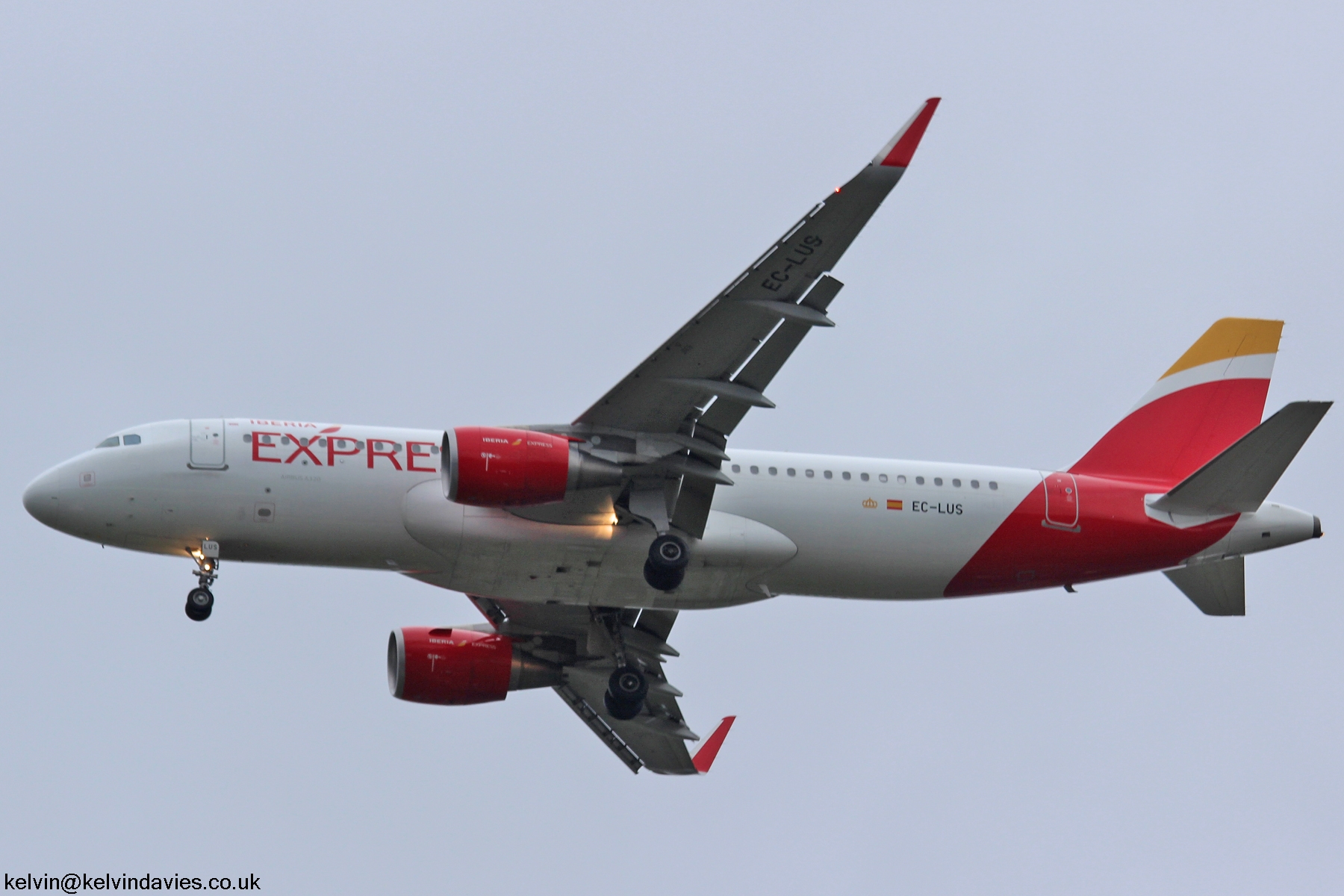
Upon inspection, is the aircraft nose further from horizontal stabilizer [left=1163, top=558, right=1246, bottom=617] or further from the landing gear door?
horizontal stabilizer [left=1163, top=558, right=1246, bottom=617]

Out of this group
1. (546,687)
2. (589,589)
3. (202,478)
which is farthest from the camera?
(546,687)

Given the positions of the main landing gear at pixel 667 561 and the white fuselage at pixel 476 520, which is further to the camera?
the main landing gear at pixel 667 561

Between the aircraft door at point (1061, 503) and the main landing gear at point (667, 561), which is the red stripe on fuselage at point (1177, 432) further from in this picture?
the main landing gear at point (667, 561)

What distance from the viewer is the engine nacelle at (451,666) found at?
38406mm

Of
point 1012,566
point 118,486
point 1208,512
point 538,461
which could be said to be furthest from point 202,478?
point 1208,512

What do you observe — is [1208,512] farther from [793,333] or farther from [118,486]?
[118,486]

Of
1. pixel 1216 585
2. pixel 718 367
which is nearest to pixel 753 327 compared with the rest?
pixel 718 367

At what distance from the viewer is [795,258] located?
99.1 feet

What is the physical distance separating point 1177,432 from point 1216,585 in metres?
3.81

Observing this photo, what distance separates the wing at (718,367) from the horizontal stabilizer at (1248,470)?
10.4 metres

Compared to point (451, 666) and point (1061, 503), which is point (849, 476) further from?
point (451, 666)

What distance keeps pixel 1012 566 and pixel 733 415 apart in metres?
7.60

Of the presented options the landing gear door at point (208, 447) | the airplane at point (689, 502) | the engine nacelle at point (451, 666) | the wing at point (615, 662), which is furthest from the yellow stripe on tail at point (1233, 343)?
the landing gear door at point (208, 447)

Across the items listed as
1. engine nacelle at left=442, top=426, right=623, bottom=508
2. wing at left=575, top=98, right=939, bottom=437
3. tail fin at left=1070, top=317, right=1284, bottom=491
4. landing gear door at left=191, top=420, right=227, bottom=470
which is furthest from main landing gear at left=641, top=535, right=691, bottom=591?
tail fin at left=1070, top=317, right=1284, bottom=491
